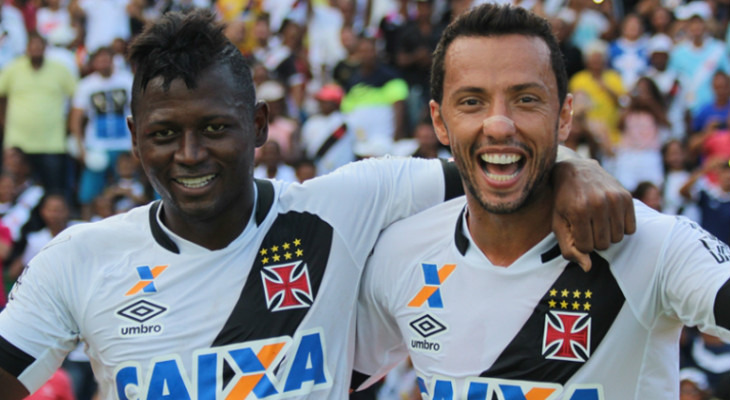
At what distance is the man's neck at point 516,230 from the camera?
3117 millimetres

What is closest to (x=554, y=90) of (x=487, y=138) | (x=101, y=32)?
(x=487, y=138)

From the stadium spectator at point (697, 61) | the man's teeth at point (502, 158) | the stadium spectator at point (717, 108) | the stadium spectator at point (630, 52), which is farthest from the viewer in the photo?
the stadium spectator at point (630, 52)

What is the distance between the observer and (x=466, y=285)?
10.3 ft

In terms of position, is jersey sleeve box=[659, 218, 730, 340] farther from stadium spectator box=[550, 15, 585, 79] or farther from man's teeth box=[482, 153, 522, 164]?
stadium spectator box=[550, 15, 585, 79]

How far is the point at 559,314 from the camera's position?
299cm

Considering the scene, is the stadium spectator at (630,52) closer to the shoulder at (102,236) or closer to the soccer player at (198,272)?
the soccer player at (198,272)

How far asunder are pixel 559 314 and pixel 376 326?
28.0 inches

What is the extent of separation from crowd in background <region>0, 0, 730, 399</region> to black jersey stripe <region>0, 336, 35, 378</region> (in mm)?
4421

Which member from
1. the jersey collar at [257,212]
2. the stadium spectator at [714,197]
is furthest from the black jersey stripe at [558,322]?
the stadium spectator at [714,197]

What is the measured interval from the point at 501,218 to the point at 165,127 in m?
1.13

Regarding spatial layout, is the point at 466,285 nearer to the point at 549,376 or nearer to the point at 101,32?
the point at 549,376

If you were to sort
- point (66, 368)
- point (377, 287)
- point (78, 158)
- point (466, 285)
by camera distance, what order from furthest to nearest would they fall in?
point (78, 158) < point (66, 368) < point (377, 287) < point (466, 285)

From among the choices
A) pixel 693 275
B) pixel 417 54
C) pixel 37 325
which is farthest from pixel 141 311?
pixel 417 54

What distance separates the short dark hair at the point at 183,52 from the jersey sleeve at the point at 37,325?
0.66 m
